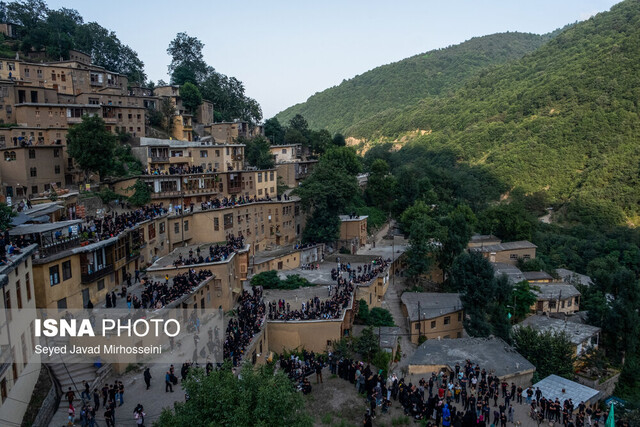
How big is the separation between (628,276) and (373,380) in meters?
27.8

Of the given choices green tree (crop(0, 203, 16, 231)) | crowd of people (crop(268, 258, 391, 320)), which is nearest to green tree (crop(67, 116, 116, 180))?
green tree (crop(0, 203, 16, 231))

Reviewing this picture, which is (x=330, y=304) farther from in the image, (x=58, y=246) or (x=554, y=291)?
(x=554, y=291)

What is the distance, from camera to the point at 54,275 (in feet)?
75.5

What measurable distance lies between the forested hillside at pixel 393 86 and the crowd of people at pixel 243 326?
396 ft

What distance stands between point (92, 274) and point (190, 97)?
42.2 meters

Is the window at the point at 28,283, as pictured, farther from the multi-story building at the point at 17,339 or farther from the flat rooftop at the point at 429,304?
the flat rooftop at the point at 429,304

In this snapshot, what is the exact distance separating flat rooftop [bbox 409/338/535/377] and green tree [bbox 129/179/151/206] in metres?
23.5

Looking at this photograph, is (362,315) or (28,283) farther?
(362,315)

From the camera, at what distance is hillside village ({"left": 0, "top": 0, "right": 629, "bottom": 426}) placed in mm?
20141

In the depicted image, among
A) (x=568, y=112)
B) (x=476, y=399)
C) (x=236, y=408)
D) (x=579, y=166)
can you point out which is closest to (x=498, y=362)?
(x=476, y=399)

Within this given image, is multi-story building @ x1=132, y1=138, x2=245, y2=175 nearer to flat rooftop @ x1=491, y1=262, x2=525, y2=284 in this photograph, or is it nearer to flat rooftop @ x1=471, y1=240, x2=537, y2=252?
flat rooftop @ x1=471, y1=240, x2=537, y2=252

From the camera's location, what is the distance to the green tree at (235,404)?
1328cm

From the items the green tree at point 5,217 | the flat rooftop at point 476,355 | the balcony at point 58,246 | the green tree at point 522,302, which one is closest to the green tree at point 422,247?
the green tree at point 522,302

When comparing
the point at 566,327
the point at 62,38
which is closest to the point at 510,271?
the point at 566,327
